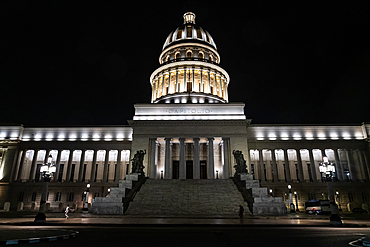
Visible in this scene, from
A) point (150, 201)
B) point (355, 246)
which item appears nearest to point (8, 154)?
point (150, 201)

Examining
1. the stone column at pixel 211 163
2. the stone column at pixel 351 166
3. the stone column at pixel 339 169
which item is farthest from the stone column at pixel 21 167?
the stone column at pixel 351 166

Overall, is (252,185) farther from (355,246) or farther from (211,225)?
(355,246)

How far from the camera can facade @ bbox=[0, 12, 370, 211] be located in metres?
43.1

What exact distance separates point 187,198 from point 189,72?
122ft

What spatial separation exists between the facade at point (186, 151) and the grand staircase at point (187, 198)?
10.6 metres

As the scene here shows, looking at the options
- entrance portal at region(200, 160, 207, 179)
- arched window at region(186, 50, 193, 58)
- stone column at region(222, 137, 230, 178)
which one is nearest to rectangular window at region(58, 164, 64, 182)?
entrance portal at region(200, 160, 207, 179)

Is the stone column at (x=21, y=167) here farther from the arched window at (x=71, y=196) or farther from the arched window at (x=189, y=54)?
the arched window at (x=189, y=54)

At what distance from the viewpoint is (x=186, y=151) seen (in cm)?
4844

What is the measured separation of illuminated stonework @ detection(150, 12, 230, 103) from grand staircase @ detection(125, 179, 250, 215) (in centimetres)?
2536

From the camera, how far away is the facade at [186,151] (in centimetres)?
4312

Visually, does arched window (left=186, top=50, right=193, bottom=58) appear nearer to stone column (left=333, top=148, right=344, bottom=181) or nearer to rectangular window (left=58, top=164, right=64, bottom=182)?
rectangular window (left=58, top=164, right=64, bottom=182)

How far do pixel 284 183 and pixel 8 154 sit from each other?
51.1 metres

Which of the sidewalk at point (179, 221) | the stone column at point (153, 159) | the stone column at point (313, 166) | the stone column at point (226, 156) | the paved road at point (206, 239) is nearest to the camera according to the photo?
the paved road at point (206, 239)

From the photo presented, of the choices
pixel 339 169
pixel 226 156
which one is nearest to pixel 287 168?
pixel 339 169
